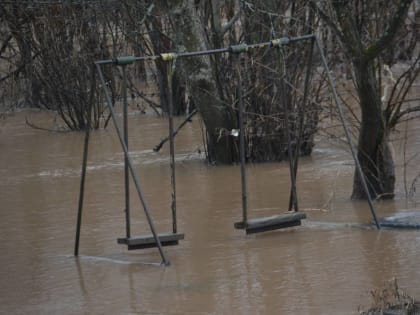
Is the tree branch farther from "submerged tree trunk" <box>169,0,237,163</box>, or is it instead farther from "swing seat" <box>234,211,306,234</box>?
"submerged tree trunk" <box>169,0,237,163</box>

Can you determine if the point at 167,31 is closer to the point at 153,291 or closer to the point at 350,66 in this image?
the point at 350,66

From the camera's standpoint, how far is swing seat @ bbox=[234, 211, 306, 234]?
8.73m

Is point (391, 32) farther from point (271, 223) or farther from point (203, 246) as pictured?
point (203, 246)

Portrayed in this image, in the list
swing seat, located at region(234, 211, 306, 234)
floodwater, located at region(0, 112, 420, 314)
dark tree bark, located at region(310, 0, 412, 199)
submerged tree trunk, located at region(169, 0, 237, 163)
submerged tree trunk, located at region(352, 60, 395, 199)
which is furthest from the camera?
submerged tree trunk, located at region(169, 0, 237, 163)

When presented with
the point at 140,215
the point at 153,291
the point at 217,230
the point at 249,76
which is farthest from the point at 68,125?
the point at 153,291

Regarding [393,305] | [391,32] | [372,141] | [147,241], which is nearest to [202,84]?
[372,141]

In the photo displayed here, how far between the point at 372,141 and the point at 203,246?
7.03 ft

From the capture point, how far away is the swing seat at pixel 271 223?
8.73 metres

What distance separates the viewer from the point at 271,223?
8945 mm

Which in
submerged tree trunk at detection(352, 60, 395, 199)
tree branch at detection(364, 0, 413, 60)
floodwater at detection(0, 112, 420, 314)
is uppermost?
tree branch at detection(364, 0, 413, 60)

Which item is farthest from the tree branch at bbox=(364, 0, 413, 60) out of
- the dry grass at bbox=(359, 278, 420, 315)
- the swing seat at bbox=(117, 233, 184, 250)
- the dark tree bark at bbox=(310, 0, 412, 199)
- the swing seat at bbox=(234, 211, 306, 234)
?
the dry grass at bbox=(359, 278, 420, 315)

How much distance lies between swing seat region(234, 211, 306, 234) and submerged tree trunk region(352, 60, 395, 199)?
4.56 ft

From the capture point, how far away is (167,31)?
14977 millimetres

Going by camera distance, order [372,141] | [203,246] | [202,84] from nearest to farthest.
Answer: [203,246], [372,141], [202,84]
